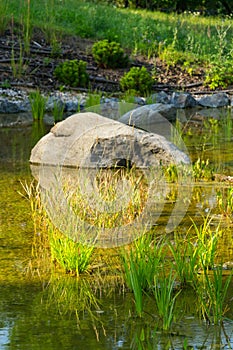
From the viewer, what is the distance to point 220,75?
1608 centimetres

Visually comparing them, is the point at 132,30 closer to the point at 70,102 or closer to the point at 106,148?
the point at 70,102

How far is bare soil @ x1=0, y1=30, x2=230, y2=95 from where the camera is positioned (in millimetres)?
14762

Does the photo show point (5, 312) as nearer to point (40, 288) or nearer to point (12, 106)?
point (40, 288)

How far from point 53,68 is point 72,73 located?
905 mm

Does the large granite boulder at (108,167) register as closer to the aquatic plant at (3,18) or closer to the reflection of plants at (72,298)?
the reflection of plants at (72,298)

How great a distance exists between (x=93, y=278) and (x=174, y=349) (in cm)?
133

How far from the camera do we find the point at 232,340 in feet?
13.7

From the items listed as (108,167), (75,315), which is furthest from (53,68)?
(75,315)

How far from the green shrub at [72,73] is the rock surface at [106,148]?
5.33m

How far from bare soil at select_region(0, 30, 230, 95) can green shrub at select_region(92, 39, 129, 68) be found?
16 centimetres

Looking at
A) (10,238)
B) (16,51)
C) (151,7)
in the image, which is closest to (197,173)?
(10,238)

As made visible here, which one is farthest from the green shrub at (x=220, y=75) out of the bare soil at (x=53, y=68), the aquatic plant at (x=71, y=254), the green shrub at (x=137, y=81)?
the aquatic plant at (x=71, y=254)

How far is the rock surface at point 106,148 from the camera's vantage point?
8.91m

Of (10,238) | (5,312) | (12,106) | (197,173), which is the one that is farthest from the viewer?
(12,106)
